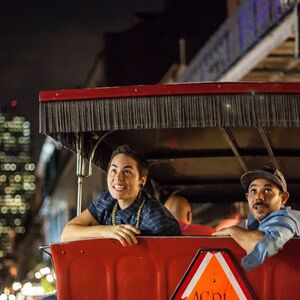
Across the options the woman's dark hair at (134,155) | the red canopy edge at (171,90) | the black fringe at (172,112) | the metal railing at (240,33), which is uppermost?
the metal railing at (240,33)

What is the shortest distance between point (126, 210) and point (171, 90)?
0.92 metres

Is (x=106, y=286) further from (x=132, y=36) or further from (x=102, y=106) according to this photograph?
(x=132, y=36)

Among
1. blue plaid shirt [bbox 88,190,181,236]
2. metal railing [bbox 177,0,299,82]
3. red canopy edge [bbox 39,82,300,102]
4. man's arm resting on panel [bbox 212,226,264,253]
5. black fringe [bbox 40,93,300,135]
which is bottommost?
man's arm resting on panel [bbox 212,226,264,253]

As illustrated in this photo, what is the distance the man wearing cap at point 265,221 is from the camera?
4.59 meters

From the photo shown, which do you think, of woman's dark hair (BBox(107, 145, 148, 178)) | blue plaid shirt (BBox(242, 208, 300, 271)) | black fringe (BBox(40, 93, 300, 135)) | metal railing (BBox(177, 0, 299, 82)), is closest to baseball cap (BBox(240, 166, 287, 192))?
blue plaid shirt (BBox(242, 208, 300, 271))

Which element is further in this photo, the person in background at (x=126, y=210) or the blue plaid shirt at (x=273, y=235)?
the person in background at (x=126, y=210)

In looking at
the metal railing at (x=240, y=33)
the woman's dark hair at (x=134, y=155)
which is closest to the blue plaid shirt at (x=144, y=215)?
the woman's dark hair at (x=134, y=155)

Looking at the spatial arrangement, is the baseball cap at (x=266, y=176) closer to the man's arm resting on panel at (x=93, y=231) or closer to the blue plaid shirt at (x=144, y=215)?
the blue plaid shirt at (x=144, y=215)

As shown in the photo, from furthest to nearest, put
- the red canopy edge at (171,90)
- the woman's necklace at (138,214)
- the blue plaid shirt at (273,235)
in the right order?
the woman's necklace at (138,214), the red canopy edge at (171,90), the blue plaid shirt at (273,235)

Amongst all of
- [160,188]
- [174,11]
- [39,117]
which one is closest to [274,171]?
[39,117]

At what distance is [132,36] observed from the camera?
51.4m

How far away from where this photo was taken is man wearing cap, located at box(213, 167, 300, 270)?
181 inches

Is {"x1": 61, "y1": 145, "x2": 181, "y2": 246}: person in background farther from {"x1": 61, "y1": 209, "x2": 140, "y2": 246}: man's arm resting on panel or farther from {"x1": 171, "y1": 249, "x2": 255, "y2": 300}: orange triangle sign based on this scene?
{"x1": 171, "y1": 249, "x2": 255, "y2": 300}: orange triangle sign

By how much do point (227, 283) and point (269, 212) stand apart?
0.63 m
